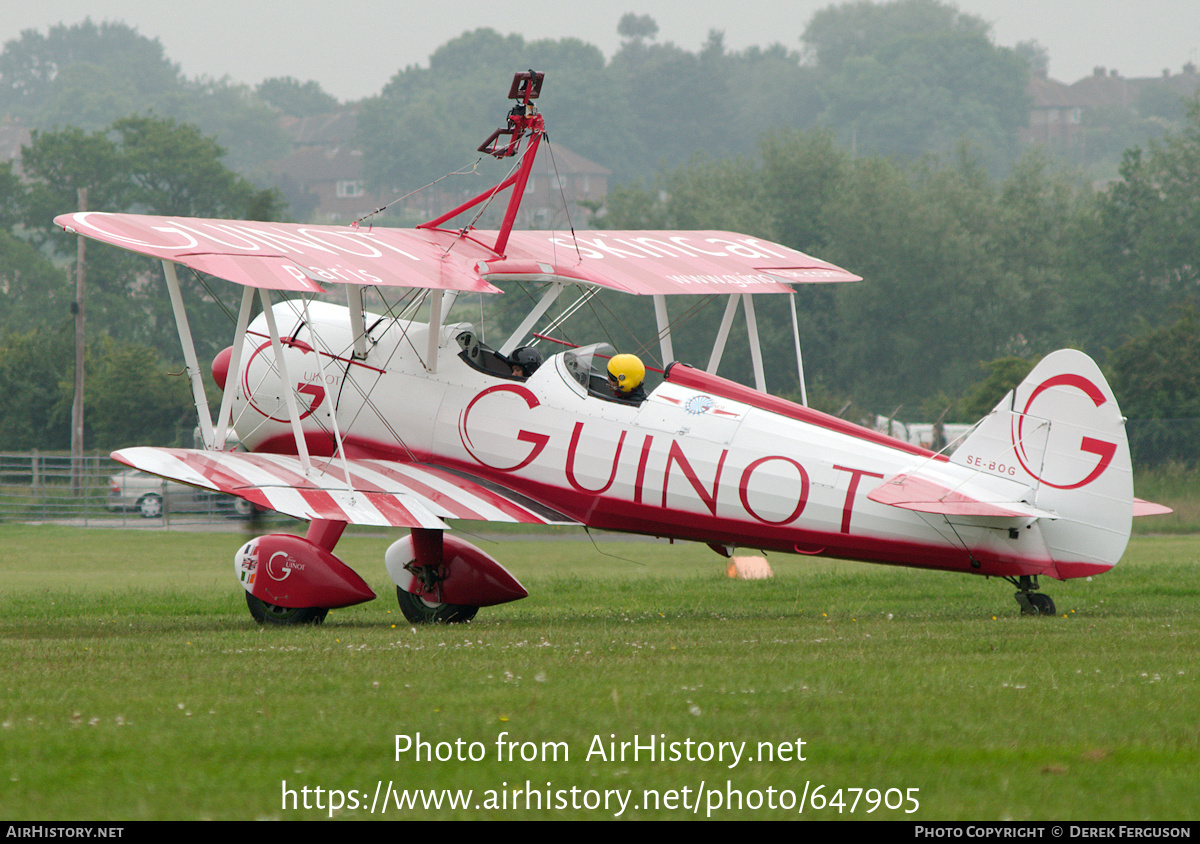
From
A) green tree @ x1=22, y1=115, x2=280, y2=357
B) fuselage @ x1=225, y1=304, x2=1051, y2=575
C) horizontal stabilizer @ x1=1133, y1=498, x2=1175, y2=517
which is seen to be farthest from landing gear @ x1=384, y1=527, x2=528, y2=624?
green tree @ x1=22, y1=115, x2=280, y2=357

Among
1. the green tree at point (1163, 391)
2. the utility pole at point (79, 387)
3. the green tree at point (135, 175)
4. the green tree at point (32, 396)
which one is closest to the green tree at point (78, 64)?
the green tree at point (135, 175)

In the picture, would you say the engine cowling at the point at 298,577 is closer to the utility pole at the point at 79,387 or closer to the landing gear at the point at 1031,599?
the landing gear at the point at 1031,599

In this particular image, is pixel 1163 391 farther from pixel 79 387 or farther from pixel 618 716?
pixel 618 716

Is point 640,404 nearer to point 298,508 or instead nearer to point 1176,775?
point 298,508

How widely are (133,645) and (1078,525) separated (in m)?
6.46

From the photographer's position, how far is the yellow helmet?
10.8m

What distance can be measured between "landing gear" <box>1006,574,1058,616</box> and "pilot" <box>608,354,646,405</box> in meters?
3.10

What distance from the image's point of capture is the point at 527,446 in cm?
1125

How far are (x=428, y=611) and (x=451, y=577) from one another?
13.8 inches

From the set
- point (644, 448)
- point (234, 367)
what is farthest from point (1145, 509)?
point (234, 367)

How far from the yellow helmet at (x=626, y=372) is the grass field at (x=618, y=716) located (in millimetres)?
1837

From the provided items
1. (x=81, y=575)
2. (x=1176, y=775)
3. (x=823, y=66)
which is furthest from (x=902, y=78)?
(x=1176, y=775)

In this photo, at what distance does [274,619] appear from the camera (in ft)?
36.6

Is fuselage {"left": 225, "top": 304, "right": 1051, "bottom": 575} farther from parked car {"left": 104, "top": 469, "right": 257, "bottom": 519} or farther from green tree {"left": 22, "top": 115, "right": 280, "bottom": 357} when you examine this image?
green tree {"left": 22, "top": 115, "right": 280, "bottom": 357}
